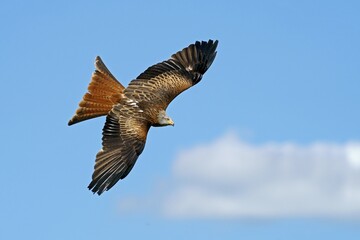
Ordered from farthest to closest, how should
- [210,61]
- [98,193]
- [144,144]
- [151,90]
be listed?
[210,61] < [151,90] < [144,144] < [98,193]

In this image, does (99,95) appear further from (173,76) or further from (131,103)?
(173,76)

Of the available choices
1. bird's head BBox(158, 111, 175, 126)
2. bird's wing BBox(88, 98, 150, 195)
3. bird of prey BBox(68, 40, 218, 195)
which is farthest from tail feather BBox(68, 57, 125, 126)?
bird's head BBox(158, 111, 175, 126)

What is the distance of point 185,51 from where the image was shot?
2388cm

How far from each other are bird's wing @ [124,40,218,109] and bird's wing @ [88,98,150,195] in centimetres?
55

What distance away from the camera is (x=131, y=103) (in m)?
21.7

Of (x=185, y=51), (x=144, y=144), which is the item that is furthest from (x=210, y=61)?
(x=144, y=144)

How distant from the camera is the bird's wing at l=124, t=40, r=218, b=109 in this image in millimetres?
22188

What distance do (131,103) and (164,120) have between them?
78cm

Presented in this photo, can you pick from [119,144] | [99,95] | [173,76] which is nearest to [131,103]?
[99,95]

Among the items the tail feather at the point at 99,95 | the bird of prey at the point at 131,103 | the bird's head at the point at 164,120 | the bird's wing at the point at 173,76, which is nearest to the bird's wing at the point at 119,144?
the bird of prey at the point at 131,103

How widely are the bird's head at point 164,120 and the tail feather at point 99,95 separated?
3.12 feet

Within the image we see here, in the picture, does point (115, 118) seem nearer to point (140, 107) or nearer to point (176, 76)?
point (140, 107)

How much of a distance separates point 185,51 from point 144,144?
144 inches

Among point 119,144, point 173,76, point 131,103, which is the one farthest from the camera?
point 173,76
